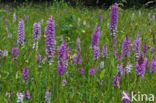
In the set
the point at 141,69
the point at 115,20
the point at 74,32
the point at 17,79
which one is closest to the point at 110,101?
the point at 141,69

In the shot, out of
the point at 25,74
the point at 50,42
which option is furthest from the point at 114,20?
the point at 25,74

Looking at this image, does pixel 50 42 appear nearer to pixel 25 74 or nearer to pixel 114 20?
pixel 25 74

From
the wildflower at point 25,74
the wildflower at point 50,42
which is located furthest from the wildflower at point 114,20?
the wildflower at point 25,74

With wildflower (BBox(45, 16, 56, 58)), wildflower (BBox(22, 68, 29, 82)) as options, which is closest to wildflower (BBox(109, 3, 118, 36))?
wildflower (BBox(45, 16, 56, 58))

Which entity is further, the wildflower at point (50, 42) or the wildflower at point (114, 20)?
the wildflower at point (114, 20)

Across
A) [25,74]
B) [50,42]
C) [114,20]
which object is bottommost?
[25,74]

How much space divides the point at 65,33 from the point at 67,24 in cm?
35

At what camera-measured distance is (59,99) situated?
2.34 m

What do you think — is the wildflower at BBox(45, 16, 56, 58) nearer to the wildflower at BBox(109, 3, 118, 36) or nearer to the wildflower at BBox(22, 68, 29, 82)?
the wildflower at BBox(22, 68, 29, 82)

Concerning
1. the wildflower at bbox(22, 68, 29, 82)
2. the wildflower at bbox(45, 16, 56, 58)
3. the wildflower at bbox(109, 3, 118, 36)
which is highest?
the wildflower at bbox(109, 3, 118, 36)

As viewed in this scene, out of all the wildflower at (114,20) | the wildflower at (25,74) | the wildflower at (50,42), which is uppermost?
the wildflower at (114,20)

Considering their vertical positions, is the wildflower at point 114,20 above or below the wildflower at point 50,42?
above

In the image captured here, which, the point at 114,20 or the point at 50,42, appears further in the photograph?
the point at 114,20

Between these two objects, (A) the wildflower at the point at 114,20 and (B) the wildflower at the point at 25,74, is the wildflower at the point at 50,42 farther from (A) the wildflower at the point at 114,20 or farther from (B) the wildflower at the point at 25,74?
(A) the wildflower at the point at 114,20
